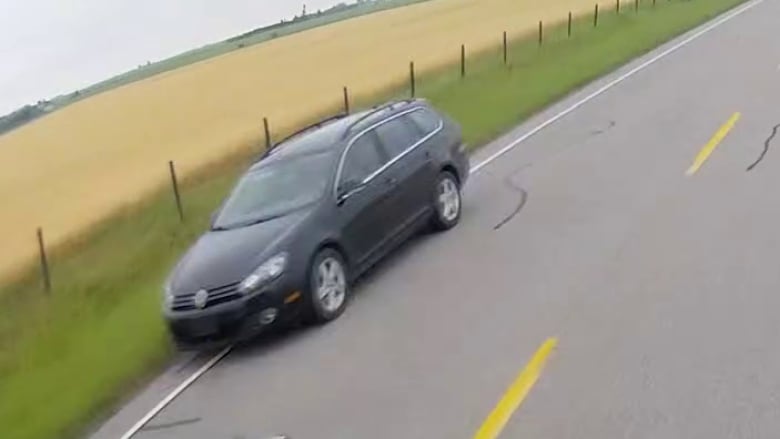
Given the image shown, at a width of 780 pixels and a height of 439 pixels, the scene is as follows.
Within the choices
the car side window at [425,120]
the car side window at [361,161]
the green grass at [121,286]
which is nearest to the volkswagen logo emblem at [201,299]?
the green grass at [121,286]

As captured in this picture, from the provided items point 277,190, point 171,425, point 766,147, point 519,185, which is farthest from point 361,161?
point 766,147

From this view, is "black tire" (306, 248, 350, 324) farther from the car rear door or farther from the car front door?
the car rear door

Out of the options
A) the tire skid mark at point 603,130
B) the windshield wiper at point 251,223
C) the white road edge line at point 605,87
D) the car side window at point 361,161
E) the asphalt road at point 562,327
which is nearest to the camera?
the asphalt road at point 562,327

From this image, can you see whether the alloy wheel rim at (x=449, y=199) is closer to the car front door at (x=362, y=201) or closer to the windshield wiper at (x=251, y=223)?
the car front door at (x=362, y=201)

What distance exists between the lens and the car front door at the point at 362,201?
11242 millimetres

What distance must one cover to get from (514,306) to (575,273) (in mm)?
935

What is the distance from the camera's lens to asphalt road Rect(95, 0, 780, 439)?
23.8 ft

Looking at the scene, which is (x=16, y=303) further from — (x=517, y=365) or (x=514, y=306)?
(x=517, y=365)

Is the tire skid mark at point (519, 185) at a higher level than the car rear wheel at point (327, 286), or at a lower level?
lower

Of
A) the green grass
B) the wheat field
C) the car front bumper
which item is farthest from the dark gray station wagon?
the wheat field

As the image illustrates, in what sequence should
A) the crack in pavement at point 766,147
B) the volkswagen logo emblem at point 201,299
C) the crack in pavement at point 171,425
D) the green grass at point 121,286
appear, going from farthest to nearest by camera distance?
the crack in pavement at point 766,147, the volkswagen logo emblem at point 201,299, the green grass at point 121,286, the crack in pavement at point 171,425

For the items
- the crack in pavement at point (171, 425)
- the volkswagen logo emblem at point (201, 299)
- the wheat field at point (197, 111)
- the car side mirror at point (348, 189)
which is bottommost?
the wheat field at point (197, 111)

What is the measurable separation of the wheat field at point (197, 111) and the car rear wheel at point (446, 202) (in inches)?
309

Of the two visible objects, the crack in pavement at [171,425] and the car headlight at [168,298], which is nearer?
the crack in pavement at [171,425]
